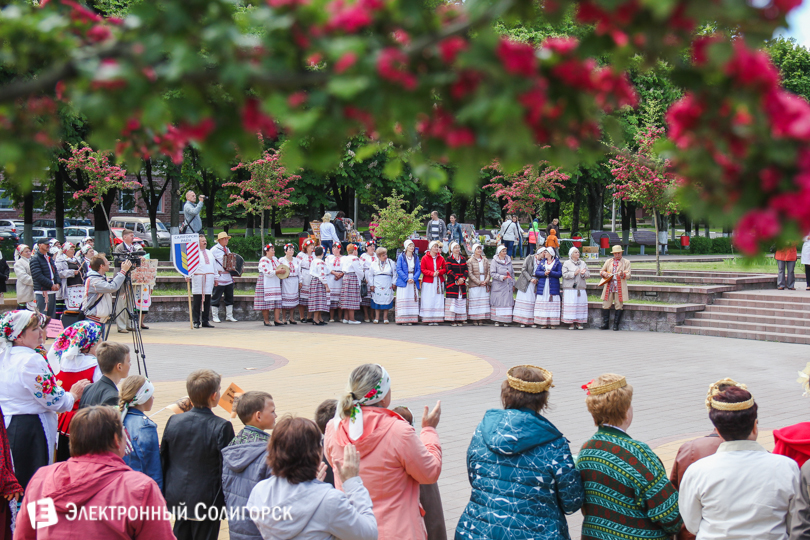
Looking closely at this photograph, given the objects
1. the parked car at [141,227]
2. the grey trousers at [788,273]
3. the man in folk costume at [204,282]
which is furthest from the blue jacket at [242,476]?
the parked car at [141,227]

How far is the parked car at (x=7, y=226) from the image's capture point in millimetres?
48531

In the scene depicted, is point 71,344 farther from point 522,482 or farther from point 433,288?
point 433,288

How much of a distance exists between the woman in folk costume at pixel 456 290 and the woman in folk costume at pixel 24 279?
9822 mm

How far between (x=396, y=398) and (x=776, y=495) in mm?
6811

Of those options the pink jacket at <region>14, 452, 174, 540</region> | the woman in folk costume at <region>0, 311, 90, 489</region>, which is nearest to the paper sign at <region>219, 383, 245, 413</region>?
the woman in folk costume at <region>0, 311, 90, 489</region>

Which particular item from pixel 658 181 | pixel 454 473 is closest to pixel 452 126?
pixel 454 473

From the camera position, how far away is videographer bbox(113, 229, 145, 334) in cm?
1200

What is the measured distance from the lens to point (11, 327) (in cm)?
509

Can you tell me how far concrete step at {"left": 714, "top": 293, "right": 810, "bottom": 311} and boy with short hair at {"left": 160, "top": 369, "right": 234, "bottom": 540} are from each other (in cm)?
1636

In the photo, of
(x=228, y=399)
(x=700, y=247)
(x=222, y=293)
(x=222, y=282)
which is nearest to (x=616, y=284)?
(x=222, y=282)

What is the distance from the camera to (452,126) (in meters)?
1.54

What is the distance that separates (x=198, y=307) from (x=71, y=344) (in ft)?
41.9

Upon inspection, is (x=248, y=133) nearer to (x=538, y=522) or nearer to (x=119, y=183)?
(x=538, y=522)

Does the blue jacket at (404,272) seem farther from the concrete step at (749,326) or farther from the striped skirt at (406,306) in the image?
the concrete step at (749,326)
